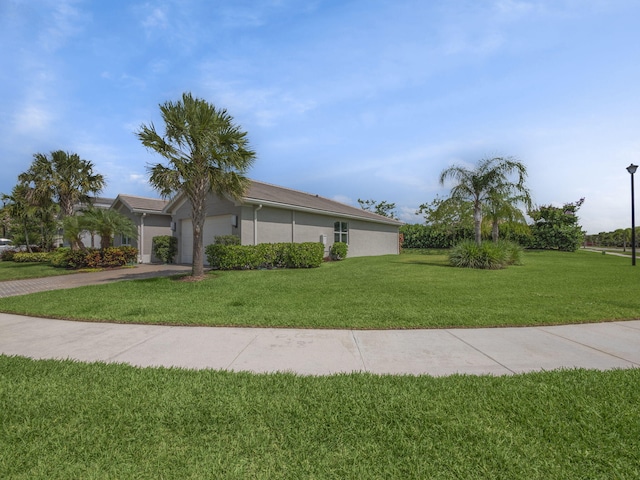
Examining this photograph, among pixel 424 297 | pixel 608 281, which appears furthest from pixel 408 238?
pixel 424 297

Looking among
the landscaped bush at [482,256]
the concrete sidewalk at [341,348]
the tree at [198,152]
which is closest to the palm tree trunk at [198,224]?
the tree at [198,152]

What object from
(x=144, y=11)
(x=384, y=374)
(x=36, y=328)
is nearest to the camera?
(x=384, y=374)

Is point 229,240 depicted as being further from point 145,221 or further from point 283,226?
point 145,221

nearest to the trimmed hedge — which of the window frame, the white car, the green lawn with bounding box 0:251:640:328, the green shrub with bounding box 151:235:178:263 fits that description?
the green lawn with bounding box 0:251:640:328

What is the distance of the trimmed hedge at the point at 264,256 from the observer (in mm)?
12805

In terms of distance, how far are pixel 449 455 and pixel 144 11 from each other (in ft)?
34.8

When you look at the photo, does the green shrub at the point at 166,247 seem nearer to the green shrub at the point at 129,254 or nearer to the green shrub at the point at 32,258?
the green shrub at the point at 129,254

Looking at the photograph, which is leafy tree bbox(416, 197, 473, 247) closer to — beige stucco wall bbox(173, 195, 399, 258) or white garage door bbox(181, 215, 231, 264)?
beige stucco wall bbox(173, 195, 399, 258)

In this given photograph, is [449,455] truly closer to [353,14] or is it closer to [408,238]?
[353,14]

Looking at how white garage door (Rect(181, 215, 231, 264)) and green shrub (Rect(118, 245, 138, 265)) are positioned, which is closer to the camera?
white garage door (Rect(181, 215, 231, 264))

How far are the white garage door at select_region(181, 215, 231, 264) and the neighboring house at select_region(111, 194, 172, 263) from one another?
94.1 inches

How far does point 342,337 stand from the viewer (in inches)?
174

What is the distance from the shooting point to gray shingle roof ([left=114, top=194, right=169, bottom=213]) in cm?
1833

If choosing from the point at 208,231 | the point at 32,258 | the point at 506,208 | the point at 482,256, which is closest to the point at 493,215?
the point at 506,208
